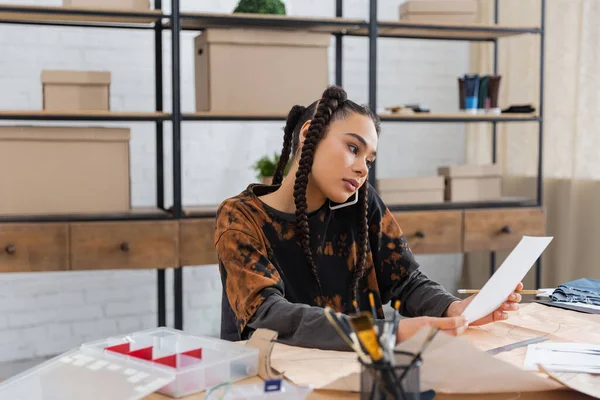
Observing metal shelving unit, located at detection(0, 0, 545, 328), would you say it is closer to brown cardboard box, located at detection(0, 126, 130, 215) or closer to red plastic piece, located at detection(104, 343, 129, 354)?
brown cardboard box, located at detection(0, 126, 130, 215)

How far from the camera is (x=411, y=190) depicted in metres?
3.16

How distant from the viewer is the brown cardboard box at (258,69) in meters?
2.84

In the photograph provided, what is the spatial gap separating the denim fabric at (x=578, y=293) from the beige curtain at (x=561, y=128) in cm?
176

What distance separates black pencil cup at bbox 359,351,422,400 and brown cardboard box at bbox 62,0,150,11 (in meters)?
2.25

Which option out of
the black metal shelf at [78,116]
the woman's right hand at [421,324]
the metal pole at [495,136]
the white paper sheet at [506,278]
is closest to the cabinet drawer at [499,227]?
the metal pole at [495,136]

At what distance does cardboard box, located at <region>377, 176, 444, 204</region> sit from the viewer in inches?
122

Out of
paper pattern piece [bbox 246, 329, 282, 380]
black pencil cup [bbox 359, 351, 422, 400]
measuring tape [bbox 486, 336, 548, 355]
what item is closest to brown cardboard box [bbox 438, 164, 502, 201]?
measuring tape [bbox 486, 336, 548, 355]

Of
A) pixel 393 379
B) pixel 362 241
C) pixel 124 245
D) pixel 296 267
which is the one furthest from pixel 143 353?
pixel 124 245

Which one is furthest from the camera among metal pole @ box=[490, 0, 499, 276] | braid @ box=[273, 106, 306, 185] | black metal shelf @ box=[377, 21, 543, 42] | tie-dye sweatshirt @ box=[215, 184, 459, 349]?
metal pole @ box=[490, 0, 499, 276]

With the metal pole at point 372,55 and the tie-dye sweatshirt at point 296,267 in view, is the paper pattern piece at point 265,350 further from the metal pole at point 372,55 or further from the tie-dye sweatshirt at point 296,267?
the metal pole at point 372,55

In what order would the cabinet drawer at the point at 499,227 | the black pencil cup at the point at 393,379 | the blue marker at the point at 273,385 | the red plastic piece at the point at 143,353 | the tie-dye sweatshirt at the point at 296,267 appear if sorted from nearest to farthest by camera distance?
the black pencil cup at the point at 393,379
the blue marker at the point at 273,385
the red plastic piece at the point at 143,353
the tie-dye sweatshirt at the point at 296,267
the cabinet drawer at the point at 499,227

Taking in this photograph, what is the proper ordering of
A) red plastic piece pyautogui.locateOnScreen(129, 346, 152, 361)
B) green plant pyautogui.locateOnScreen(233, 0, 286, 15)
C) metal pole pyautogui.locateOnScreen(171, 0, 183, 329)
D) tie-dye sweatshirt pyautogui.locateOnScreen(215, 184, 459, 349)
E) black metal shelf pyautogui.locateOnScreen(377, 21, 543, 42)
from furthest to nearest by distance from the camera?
black metal shelf pyautogui.locateOnScreen(377, 21, 543, 42) → green plant pyautogui.locateOnScreen(233, 0, 286, 15) → metal pole pyautogui.locateOnScreen(171, 0, 183, 329) → tie-dye sweatshirt pyautogui.locateOnScreen(215, 184, 459, 349) → red plastic piece pyautogui.locateOnScreen(129, 346, 152, 361)

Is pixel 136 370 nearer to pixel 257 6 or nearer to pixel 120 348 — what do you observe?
pixel 120 348

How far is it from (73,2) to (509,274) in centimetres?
205
